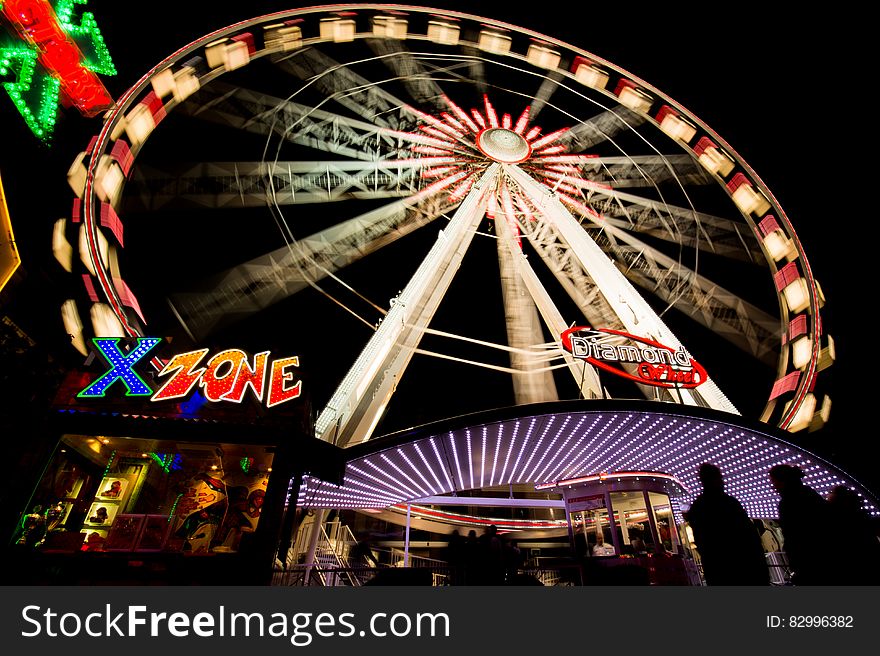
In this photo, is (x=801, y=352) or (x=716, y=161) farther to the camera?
(x=716, y=161)

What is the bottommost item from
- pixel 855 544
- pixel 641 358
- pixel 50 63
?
pixel 855 544

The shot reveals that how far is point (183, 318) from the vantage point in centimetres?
1135

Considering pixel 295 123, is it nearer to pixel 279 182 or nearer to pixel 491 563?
pixel 279 182

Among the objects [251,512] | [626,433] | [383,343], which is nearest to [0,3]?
[383,343]

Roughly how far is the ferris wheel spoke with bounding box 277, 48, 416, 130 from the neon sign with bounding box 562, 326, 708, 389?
377 inches

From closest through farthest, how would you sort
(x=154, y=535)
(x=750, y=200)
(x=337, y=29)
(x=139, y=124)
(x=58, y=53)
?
(x=154, y=535) < (x=58, y=53) < (x=139, y=124) < (x=337, y=29) < (x=750, y=200)

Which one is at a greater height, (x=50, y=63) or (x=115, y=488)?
(x=50, y=63)

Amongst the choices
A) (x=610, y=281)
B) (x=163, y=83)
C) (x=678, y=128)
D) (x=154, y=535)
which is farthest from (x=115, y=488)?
(x=678, y=128)

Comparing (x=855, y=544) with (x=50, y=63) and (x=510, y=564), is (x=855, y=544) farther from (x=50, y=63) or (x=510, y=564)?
(x=50, y=63)

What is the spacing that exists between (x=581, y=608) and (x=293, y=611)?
243 cm

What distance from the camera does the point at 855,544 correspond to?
4.15 meters

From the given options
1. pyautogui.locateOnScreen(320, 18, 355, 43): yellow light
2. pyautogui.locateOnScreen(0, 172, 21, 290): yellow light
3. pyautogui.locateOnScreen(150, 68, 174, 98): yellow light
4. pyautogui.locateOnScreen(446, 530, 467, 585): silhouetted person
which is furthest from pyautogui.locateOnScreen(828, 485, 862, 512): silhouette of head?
pyautogui.locateOnScreen(320, 18, 355, 43): yellow light

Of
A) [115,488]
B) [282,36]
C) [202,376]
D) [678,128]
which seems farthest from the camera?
[678,128]

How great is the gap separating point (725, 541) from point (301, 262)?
12.2 m
